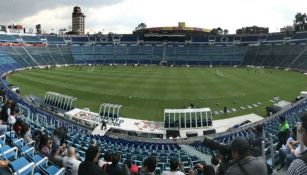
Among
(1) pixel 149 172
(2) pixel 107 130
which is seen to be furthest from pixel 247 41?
(1) pixel 149 172

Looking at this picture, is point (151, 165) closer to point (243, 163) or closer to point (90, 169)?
point (90, 169)

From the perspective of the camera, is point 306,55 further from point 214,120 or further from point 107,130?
point 107,130

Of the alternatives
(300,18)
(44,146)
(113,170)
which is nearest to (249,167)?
(113,170)

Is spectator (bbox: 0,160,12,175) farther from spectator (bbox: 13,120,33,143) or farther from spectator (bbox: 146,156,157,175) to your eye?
spectator (bbox: 13,120,33,143)

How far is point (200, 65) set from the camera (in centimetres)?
11969

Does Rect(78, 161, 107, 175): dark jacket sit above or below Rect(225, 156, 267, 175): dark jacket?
below

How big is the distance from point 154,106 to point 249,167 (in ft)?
131

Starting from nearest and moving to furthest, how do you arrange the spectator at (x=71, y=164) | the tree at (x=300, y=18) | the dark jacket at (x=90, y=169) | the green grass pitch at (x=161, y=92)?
the dark jacket at (x=90, y=169) < the spectator at (x=71, y=164) < the green grass pitch at (x=161, y=92) < the tree at (x=300, y=18)

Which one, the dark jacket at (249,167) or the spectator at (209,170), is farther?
the spectator at (209,170)

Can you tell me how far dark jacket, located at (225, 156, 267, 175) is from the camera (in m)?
5.43

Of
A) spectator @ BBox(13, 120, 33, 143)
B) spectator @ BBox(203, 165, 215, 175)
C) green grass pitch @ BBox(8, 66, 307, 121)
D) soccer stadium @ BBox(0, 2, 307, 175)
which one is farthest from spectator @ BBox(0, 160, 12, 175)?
green grass pitch @ BBox(8, 66, 307, 121)

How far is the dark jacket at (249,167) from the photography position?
17.8ft

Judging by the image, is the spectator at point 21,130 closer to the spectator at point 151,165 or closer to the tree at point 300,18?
the spectator at point 151,165

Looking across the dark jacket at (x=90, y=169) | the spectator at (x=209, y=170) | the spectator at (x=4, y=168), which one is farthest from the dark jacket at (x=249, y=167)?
the spectator at (x=4, y=168)
